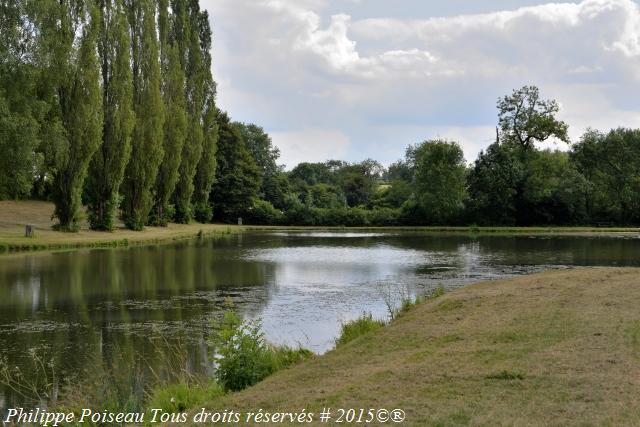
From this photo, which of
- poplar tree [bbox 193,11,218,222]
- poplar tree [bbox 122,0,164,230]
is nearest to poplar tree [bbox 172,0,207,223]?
poplar tree [bbox 193,11,218,222]

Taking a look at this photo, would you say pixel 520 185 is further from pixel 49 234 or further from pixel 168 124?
pixel 49 234

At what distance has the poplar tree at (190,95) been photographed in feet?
162

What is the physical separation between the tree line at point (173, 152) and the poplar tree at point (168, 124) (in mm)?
96

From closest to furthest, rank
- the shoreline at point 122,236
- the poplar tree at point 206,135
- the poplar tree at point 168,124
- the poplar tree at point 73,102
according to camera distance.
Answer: the shoreline at point 122,236
the poplar tree at point 73,102
the poplar tree at point 168,124
the poplar tree at point 206,135

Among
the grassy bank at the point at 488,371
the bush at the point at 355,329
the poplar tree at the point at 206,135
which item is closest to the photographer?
the grassy bank at the point at 488,371

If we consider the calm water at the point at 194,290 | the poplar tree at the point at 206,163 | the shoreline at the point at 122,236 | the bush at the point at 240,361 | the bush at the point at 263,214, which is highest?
the poplar tree at the point at 206,163

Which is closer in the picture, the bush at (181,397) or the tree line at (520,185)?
the bush at (181,397)

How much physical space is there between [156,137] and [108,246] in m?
11.3

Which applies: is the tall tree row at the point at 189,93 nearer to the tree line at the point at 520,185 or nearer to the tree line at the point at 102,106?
the tree line at the point at 102,106

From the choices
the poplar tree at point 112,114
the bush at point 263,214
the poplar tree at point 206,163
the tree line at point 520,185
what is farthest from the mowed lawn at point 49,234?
the tree line at point 520,185

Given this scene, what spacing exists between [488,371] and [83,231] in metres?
31.9

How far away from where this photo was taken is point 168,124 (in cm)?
4453

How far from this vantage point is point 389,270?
68.9 ft

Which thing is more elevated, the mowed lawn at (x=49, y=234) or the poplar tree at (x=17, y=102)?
the poplar tree at (x=17, y=102)
